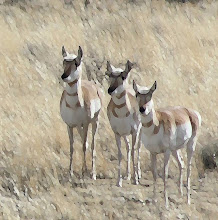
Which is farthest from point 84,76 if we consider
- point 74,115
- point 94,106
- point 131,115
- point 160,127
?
point 160,127

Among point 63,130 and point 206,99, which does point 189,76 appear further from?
point 63,130

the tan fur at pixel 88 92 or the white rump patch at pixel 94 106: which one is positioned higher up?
the tan fur at pixel 88 92

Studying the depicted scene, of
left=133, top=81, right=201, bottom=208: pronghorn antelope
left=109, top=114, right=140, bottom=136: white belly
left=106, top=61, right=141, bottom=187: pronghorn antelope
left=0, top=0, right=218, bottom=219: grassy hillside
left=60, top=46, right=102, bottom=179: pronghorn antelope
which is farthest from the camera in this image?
left=109, top=114, right=140, bottom=136: white belly

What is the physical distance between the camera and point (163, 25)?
20.3 meters

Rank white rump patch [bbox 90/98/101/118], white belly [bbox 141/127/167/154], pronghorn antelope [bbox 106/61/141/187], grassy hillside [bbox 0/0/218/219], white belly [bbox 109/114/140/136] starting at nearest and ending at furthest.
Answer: white belly [bbox 141/127/167/154], grassy hillside [bbox 0/0/218/219], pronghorn antelope [bbox 106/61/141/187], white belly [bbox 109/114/140/136], white rump patch [bbox 90/98/101/118]

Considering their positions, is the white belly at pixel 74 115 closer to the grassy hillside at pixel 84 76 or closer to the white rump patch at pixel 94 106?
the white rump patch at pixel 94 106

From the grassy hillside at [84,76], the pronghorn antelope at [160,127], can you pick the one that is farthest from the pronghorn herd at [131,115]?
the grassy hillside at [84,76]

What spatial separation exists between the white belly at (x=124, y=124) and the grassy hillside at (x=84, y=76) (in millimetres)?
936

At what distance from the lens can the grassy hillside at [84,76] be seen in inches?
439

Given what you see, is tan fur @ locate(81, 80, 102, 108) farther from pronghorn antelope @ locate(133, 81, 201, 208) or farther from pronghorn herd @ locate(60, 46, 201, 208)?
pronghorn antelope @ locate(133, 81, 201, 208)

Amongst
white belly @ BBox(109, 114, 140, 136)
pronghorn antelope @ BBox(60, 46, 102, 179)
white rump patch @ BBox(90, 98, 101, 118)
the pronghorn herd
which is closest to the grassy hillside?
the pronghorn herd

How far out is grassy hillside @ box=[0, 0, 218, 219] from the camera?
36.6 feet

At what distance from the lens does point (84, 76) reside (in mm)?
16875

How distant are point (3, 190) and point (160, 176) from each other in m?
3.26
